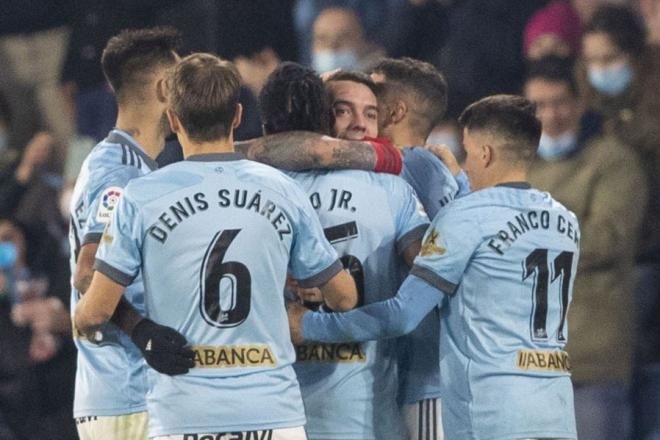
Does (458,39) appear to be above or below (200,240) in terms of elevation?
above

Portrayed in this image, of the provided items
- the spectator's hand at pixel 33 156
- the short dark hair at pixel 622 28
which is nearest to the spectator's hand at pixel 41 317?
the spectator's hand at pixel 33 156

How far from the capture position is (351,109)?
5.04 m

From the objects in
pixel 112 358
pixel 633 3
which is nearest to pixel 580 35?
pixel 633 3

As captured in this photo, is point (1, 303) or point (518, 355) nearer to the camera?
point (518, 355)

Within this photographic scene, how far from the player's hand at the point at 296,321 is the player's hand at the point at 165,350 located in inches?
23.0

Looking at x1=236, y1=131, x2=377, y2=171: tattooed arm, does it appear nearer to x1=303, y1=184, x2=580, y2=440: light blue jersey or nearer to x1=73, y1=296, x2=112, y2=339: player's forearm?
x1=303, y1=184, x2=580, y2=440: light blue jersey

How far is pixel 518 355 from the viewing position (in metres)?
4.61

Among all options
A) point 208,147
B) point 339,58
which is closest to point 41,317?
point 339,58

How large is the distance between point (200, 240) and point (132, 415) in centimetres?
79

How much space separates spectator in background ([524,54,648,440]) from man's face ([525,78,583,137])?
0.25 meters

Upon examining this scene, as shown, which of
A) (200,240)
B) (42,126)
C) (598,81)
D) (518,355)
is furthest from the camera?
(42,126)

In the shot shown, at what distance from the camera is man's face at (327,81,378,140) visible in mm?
5035

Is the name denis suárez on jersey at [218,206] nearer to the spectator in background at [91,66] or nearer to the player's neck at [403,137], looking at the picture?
the player's neck at [403,137]

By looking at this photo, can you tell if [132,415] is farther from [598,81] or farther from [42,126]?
[42,126]
